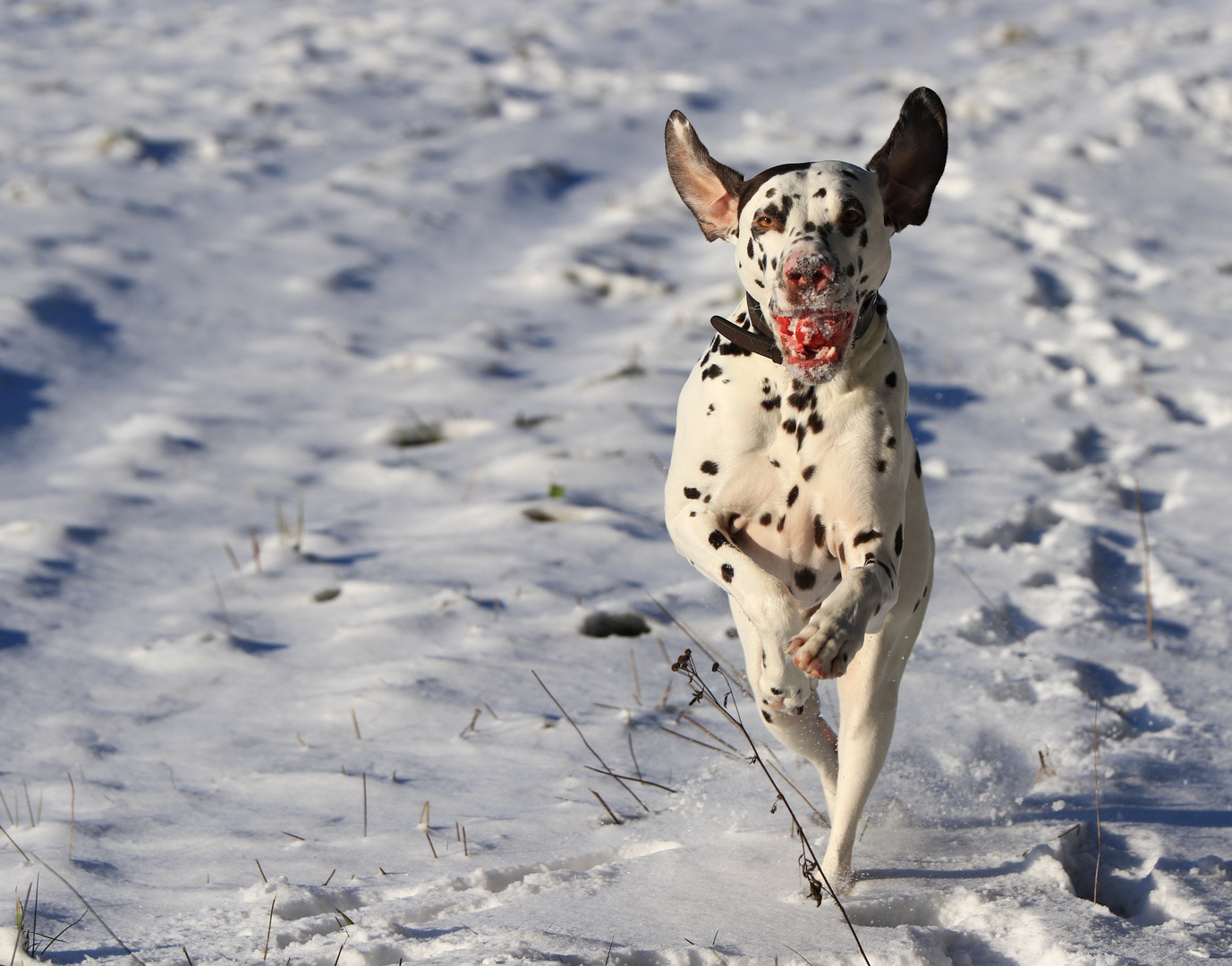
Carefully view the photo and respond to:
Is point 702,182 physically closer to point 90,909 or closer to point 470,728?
point 470,728

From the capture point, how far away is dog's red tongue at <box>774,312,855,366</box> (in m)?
2.43

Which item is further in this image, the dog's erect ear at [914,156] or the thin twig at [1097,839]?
the thin twig at [1097,839]

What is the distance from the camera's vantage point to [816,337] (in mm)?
2430

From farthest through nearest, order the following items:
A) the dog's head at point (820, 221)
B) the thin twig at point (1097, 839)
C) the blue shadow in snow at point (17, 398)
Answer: the blue shadow in snow at point (17, 398) < the thin twig at point (1097, 839) < the dog's head at point (820, 221)

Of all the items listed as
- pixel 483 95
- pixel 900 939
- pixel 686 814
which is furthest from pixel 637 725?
pixel 483 95

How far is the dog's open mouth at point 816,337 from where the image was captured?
243 centimetres

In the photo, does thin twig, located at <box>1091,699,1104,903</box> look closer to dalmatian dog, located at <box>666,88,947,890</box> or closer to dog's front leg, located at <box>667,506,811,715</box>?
dalmatian dog, located at <box>666,88,947,890</box>

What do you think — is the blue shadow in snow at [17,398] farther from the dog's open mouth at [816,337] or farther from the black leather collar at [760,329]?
the dog's open mouth at [816,337]

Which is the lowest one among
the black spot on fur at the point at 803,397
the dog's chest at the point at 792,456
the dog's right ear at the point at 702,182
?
the dog's chest at the point at 792,456

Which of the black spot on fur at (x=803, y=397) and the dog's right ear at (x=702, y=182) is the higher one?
the dog's right ear at (x=702, y=182)

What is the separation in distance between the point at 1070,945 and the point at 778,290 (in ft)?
4.92

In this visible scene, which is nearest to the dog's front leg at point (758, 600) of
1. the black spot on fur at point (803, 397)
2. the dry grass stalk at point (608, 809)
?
the black spot on fur at point (803, 397)

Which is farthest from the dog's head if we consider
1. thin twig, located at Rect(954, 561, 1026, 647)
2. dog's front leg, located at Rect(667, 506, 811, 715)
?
thin twig, located at Rect(954, 561, 1026, 647)

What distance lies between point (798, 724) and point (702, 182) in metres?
1.34
